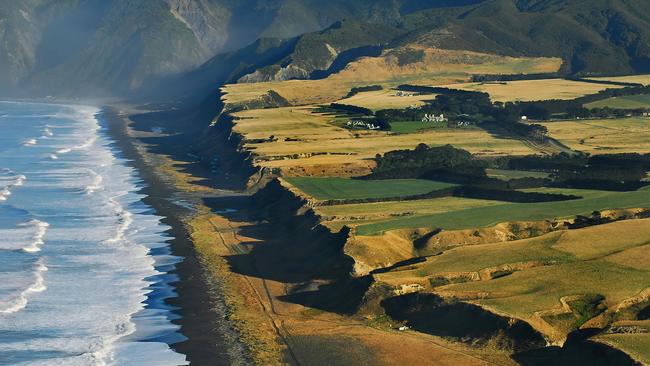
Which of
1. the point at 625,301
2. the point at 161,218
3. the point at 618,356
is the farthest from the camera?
the point at 161,218

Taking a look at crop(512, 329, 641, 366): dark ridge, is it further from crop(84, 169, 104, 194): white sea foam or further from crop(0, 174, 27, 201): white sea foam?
crop(84, 169, 104, 194): white sea foam

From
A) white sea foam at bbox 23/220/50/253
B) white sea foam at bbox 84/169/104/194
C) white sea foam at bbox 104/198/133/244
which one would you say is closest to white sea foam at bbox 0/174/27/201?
white sea foam at bbox 84/169/104/194

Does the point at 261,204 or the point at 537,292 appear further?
the point at 261,204

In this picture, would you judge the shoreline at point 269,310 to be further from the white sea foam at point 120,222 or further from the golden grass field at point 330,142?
the golden grass field at point 330,142

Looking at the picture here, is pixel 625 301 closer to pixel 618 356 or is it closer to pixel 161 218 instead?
pixel 618 356

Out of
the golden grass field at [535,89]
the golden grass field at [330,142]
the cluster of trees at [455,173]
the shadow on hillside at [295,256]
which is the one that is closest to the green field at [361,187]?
the cluster of trees at [455,173]

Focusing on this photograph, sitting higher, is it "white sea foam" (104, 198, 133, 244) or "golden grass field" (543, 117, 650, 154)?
"white sea foam" (104, 198, 133, 244)

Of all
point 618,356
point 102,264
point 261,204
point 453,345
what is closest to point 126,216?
point 261,204
